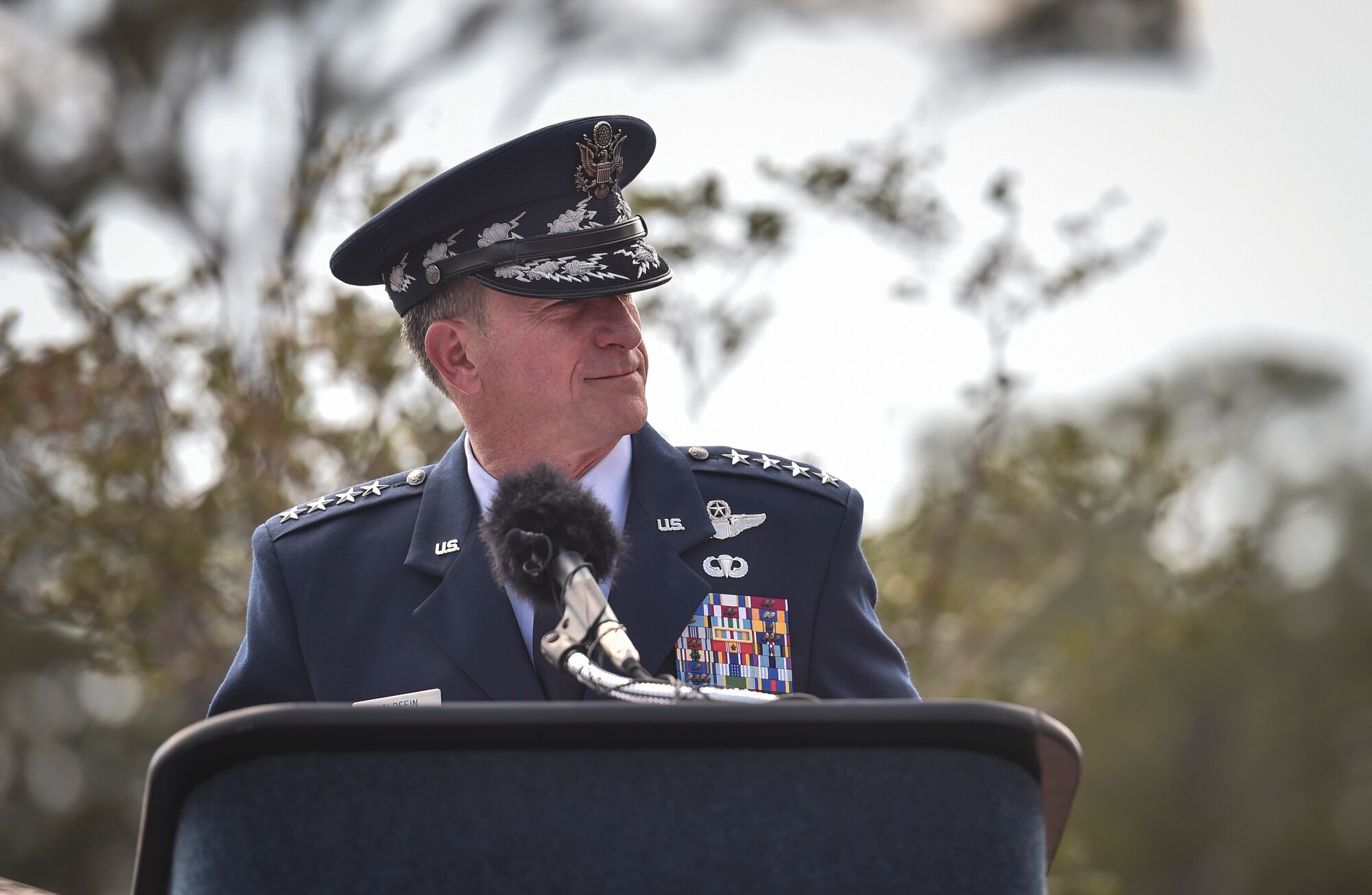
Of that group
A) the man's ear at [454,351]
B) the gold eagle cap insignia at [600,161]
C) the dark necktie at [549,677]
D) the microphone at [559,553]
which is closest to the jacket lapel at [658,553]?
the dark necktie at [549,677]

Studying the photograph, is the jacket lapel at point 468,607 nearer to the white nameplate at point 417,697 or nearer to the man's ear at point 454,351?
the white nameplate at point 417,697

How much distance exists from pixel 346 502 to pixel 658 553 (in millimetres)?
613

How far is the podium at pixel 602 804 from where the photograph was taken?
1.15m

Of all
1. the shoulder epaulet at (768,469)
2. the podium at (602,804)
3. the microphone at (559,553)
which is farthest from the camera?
the shoulder epaulet at (768,469)

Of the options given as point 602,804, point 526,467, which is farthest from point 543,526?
point 526,467

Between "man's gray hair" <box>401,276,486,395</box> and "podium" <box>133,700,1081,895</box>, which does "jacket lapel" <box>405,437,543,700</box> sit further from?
"podium" <box>133,700,1081,895</box>

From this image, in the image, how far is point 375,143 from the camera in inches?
177

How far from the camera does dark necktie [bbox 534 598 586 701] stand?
2.08 meters

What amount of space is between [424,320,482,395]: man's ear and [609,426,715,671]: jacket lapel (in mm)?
315

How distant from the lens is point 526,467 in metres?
2.08

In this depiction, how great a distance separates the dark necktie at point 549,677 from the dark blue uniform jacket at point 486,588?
0.02 m

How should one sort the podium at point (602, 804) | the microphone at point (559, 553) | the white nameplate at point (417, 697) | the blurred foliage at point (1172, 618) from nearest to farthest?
the podium at point (602, 804) < the microphone at point (559, 553) < the white nameplate at point (417, 697) < the blurred foliage at point (1172, 618)

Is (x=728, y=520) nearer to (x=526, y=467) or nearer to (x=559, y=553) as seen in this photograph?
(x=526, y=467)

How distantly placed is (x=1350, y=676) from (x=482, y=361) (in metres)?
18.8
